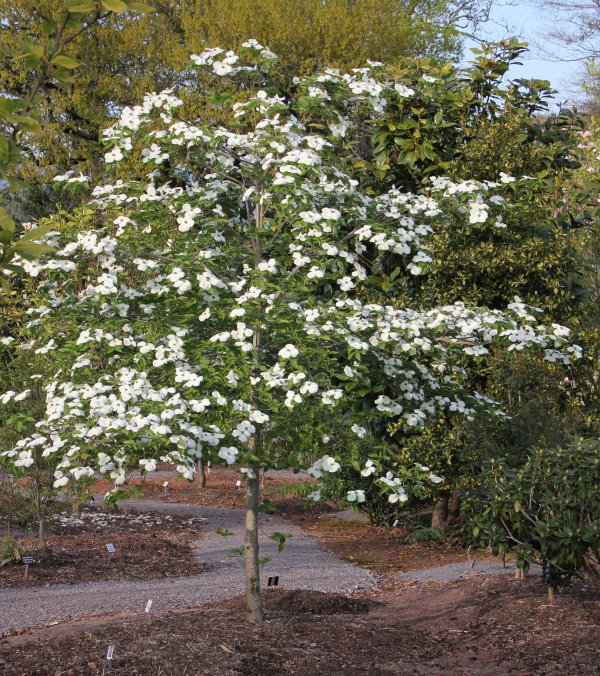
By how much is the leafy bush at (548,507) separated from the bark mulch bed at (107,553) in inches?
152

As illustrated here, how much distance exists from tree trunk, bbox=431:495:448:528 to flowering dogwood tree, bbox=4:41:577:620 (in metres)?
4.87

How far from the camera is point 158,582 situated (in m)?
7.90

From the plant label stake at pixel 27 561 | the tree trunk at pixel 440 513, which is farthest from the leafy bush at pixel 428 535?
the plant label stake at pixel 27 561

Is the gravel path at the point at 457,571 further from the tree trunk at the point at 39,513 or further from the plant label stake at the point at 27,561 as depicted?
the tree trunk at the point at 39,513

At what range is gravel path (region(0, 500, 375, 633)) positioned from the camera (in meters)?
6.71

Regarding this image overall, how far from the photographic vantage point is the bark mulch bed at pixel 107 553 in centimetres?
800

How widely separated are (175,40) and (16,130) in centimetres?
2001

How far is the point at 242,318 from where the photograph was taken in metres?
4.82

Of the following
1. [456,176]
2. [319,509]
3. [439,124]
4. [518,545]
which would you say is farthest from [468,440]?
[319,509]

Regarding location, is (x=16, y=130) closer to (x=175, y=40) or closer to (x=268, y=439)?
(x=268, y=439)

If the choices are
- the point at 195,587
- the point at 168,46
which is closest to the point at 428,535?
the point at 195,587

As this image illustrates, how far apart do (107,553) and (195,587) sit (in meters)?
1.66

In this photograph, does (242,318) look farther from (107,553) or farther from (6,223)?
(107,553)

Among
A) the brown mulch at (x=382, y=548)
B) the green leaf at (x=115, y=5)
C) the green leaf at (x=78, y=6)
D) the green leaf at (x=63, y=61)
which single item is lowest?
the brown mulch at (x=382, y=548)
